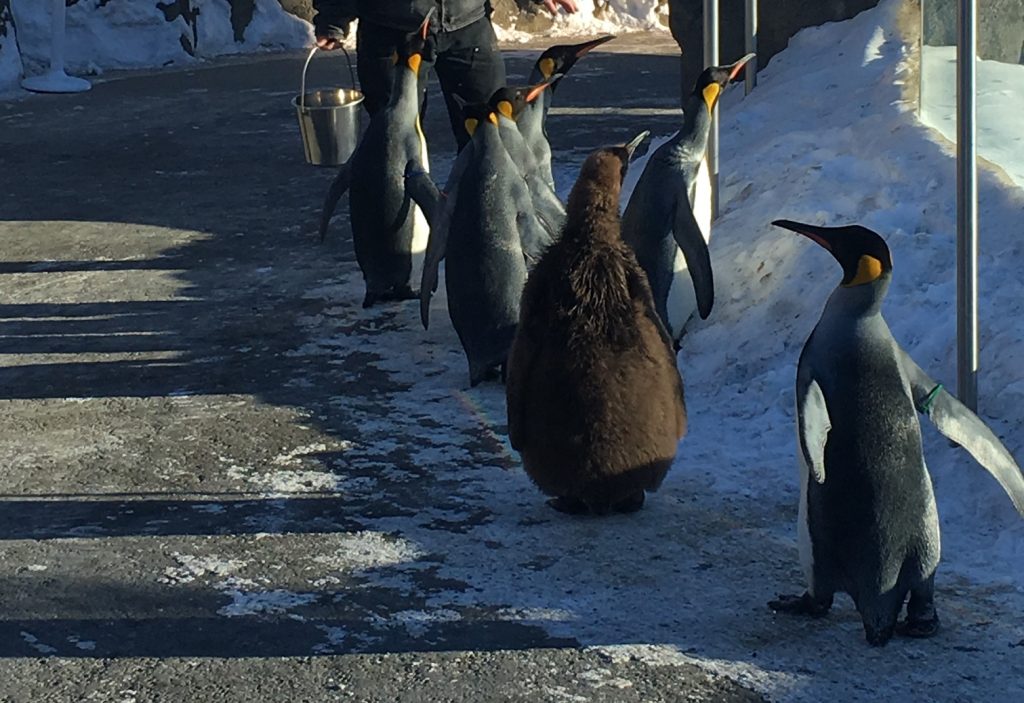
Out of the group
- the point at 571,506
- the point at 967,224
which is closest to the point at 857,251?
the point at 967,224

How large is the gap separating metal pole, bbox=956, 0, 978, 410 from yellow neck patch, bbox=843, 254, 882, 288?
38.5 inches

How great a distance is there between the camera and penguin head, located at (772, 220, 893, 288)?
10.8 ft

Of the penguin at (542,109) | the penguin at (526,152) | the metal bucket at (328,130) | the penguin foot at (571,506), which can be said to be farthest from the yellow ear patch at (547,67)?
the penguin foot at (571,506)

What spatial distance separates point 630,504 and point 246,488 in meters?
1.06

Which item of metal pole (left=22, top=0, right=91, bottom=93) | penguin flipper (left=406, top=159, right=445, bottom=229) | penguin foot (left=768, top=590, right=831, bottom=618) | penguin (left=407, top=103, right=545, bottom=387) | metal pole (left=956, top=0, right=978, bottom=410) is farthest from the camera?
metal pole (left=22, top=0, right=91, bottom=93)

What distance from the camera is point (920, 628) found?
329 centimetres

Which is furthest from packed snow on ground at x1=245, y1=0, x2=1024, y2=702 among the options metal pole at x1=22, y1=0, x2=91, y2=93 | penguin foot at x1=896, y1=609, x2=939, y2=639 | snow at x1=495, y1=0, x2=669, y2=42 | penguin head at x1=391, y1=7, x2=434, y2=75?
snow at x1=495, y1=0, x2=669, y2=42

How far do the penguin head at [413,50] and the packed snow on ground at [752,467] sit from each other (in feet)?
3.10

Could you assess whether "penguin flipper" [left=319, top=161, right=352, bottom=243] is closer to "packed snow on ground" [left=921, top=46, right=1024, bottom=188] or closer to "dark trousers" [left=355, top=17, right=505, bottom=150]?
"dark trousers" [left=355, top=17, right=505, bottom=150]

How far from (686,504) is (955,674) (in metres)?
1.12

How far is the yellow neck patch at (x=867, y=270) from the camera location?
10.8 feet

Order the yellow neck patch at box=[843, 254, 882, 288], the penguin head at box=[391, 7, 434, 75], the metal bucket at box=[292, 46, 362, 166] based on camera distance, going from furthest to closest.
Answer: the metal bucket at box=[292, 46, 362, 166] → the penguin head at box=[391, 7, 434, 75] → the yellow neck patch at box=[843, 254, 882, 288]

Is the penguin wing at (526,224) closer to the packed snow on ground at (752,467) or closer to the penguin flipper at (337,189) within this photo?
the packed snow on ground at (752,467)

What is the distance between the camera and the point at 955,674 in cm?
315
